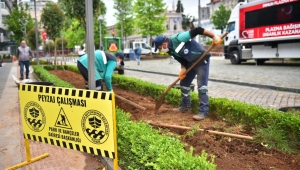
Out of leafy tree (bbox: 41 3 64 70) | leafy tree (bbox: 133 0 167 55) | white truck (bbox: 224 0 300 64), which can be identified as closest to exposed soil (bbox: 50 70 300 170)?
white truck (bbox: 224 0 300 64)

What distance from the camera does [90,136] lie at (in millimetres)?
3189

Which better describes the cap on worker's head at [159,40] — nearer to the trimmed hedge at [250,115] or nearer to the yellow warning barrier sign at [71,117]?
the trimmed hedge at [250,115]

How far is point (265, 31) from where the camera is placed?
1781 centimetres

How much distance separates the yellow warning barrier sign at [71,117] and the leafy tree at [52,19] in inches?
658

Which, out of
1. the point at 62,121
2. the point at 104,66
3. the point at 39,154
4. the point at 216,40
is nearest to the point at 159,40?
the point at 216,40

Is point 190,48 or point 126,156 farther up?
point 190,48

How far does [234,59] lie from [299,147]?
17844 millimetres

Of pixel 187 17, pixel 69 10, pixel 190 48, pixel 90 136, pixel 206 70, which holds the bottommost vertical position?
pixel 90 136

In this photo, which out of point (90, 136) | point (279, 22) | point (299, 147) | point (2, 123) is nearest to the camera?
point (90, 136)

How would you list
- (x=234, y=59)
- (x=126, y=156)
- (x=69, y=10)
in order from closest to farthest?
(x=126, y=156)
(x=69, y=10)
(x=234, y=59)

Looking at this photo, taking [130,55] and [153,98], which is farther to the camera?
[130,55]

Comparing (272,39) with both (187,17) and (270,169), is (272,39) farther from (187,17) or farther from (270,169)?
(187,17)

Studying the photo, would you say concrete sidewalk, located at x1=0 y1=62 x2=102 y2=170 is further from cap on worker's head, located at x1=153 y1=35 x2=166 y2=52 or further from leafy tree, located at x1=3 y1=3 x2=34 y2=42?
leafy tree, located at x1=3 y1=3 x2=34 y2=42

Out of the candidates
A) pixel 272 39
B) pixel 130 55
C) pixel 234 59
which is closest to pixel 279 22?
pixel 272 39
